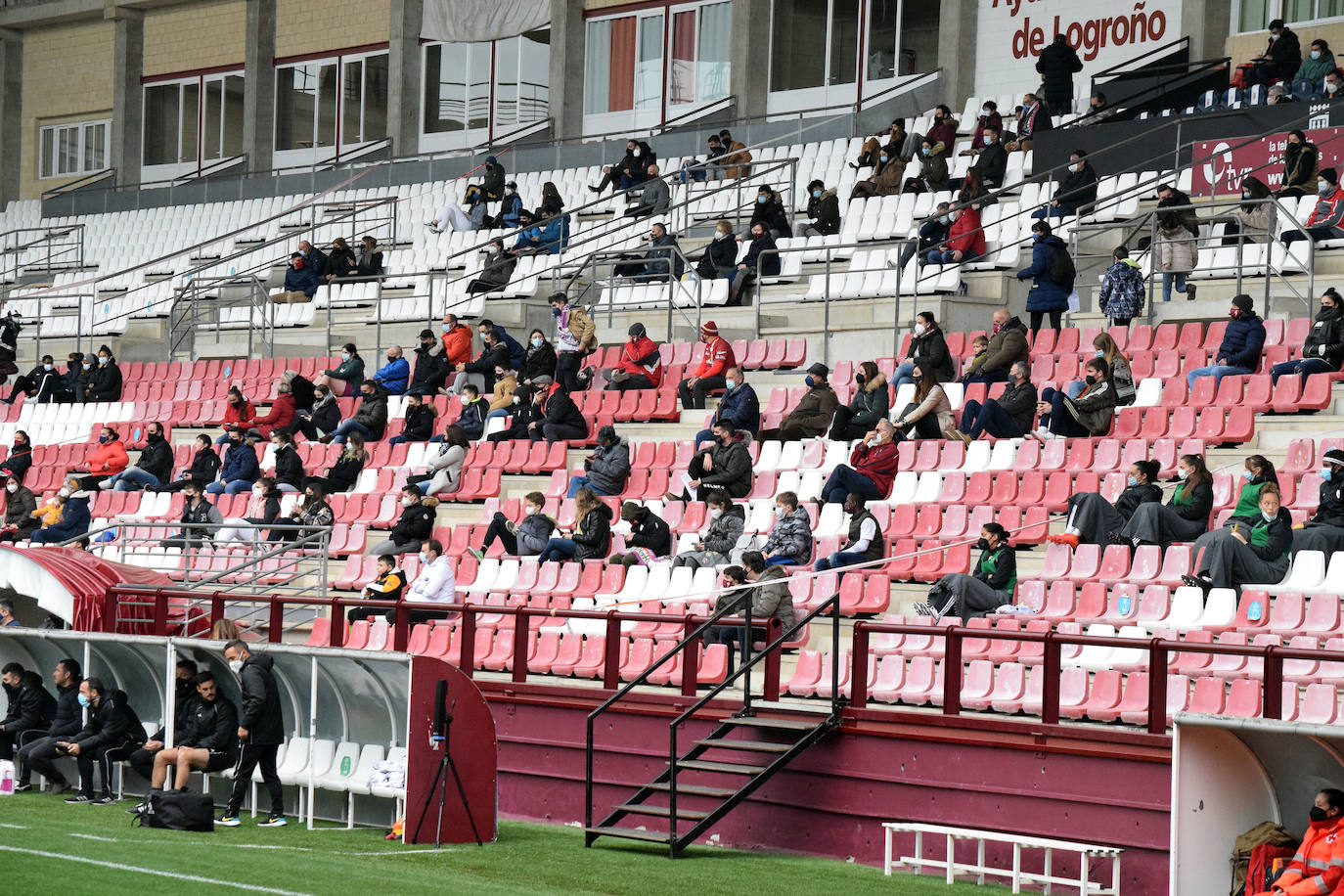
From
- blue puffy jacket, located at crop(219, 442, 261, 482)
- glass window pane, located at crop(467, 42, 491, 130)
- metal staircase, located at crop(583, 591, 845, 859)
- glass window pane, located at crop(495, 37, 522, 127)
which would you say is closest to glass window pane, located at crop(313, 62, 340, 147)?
glass window pane, located at crop(467, 42, 491, 130)

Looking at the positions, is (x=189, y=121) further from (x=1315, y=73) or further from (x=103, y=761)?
(x=103, y=761)

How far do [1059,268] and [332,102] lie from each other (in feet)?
75.7

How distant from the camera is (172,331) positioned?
29.0 metres

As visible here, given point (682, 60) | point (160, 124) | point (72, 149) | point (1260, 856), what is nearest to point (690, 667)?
point (1260, 856)

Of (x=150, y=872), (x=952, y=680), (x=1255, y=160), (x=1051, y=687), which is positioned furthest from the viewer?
(x=1255, y=160)

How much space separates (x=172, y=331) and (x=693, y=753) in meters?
18.4

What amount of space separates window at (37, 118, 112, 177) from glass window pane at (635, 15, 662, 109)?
544 inches

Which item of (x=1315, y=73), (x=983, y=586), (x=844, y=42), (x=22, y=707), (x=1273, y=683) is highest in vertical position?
(x=844, y=42)

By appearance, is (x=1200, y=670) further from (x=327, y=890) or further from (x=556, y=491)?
(x=556, y=491)

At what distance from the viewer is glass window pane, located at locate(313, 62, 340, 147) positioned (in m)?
39.6

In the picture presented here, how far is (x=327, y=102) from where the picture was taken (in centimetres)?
3969

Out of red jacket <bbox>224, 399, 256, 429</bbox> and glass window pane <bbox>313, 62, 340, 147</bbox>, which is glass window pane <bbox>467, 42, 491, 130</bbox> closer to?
glass window pane <bbox>313, 62, 340, 147</bbox>

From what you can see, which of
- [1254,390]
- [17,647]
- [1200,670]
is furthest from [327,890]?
[1254,390]

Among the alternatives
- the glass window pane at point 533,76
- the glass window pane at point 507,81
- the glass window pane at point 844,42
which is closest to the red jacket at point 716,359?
the glass window pane at point 844,42
